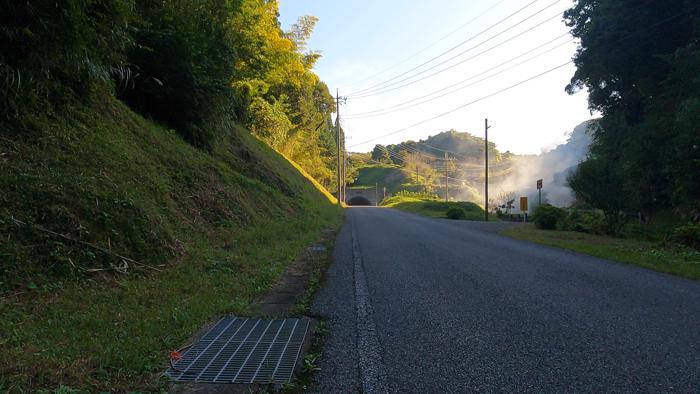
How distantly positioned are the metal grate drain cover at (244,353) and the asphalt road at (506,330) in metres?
0.33

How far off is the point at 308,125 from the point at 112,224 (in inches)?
1599

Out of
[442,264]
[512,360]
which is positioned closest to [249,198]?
[442,264]

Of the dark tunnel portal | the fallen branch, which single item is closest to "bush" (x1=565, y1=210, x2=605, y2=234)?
the fallen branch

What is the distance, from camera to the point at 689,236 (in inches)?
556

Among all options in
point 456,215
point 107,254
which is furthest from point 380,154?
point 107,254

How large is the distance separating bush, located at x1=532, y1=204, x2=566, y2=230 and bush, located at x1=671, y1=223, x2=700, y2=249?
7741mm

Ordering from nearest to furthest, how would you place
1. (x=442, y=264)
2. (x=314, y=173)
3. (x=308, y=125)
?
1. (x=442, y=264)
2. (x=308, y=125)
3. (x=314, y=173)

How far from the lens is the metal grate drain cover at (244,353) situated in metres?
3.51

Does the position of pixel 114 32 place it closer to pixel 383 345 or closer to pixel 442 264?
pixel 383 345

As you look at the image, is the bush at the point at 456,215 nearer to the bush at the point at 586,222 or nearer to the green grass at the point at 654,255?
the bush at the point at 586,222

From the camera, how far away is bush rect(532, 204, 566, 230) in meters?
22.5

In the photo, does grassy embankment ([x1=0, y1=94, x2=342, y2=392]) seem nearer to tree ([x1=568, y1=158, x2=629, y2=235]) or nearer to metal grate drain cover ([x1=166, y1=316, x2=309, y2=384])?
metal grate drain cover ([x1=166, y1=316, x2=309, y2=384])

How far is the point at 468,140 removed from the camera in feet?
495

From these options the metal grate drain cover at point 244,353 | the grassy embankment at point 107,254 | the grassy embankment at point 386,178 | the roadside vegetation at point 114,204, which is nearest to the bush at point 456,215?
the roadside vegetation at point 114,204
